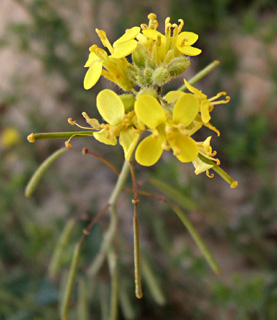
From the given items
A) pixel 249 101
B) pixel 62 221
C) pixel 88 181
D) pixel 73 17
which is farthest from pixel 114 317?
pixel 73 17

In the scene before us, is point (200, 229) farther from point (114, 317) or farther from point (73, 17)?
point (73, 17)

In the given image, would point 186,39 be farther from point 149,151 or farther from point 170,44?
point 149,151

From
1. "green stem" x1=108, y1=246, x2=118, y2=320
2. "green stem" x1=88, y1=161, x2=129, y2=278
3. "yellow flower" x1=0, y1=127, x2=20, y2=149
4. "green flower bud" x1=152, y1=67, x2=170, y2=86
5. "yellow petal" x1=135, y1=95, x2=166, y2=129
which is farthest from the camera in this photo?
"yellow flower" x1=0, y1=127, x2=20, y2=149

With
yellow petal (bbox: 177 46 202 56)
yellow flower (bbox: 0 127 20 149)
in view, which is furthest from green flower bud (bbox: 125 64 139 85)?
yellow flower (bbox: 0 127 20 149)

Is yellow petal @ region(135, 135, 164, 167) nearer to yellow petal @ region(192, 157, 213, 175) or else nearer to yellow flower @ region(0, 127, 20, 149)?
yellow petal @ region(192, 157, 213, 175)

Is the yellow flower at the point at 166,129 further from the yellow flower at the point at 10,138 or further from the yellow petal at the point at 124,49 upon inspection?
the yellow flower at the point at 10,138

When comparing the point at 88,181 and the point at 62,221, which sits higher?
the point at 88,181
